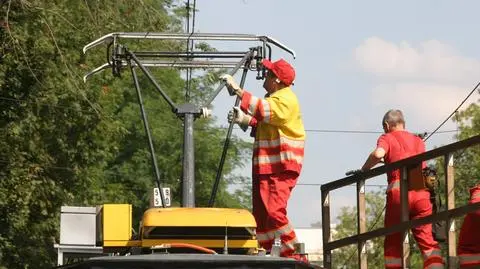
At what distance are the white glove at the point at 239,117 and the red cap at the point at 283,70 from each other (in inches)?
16.9

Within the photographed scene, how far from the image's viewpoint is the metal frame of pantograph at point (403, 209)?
34.3ft

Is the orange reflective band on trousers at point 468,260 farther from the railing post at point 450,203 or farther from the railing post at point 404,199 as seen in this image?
the railing post at point 404,199

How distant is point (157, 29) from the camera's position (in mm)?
16312

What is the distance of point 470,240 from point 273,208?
1.50 meters

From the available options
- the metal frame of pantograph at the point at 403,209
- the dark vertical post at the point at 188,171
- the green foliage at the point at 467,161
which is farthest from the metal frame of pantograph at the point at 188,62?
the green foliage at the point at 467,161

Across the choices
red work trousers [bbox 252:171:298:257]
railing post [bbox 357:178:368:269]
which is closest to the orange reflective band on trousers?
railing post [bbox 357:178:368:269]

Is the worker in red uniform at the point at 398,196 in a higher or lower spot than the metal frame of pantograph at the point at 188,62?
lower

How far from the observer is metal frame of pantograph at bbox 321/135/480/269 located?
10.5 metres

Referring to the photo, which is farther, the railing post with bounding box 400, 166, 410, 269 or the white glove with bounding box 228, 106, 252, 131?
the white glove with bounding box 228, 106, 252, 131

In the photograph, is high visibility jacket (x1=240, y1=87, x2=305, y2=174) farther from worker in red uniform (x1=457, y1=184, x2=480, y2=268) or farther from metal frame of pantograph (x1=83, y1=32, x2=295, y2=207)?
worker in red uniform (x1=457, y1=184, x2=480, y2=268)

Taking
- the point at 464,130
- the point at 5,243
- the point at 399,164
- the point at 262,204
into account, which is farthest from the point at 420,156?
the point at 464,130

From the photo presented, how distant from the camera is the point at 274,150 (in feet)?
38.4

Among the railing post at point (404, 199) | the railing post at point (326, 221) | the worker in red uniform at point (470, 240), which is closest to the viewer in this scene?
the worker in red uniform at point (470, 240)

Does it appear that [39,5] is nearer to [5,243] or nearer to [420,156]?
[420,156]
